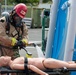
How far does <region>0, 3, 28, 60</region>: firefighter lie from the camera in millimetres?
6719

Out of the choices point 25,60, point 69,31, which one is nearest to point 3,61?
point 25,60

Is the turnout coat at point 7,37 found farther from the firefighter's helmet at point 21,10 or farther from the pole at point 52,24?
the pole at point 52,24

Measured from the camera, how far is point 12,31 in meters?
6.85

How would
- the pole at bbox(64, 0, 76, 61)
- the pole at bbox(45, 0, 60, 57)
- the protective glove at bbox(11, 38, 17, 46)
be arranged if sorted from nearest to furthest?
1. the pole at bbox(64, 0, 76, 61)
2. the protective glove at bbox(11, 38, 17, 46)
3. the pole at bbox(45, 0, 60, 57)

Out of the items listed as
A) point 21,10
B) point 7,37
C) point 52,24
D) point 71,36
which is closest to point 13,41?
point 7,37

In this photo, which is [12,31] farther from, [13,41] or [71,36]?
[71,36]

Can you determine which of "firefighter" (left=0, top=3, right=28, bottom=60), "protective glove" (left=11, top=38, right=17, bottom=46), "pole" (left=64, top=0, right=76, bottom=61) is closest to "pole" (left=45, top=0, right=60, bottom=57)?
"firefighter" (left=0, top=3, right=28, bottom=60)

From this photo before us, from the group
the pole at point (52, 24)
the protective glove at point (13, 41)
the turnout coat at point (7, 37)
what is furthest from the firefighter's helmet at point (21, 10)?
the pole at point (52, 24)

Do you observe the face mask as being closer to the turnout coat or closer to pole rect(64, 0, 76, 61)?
the turnout coat

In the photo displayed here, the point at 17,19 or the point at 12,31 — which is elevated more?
the point at 17,19

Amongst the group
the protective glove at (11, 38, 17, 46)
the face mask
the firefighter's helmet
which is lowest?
the protective glove at (11, 38, 17, 46)

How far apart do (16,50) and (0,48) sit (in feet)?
1.09

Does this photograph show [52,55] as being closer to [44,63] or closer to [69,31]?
[69,31]

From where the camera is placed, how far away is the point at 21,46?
6809 millimetres
